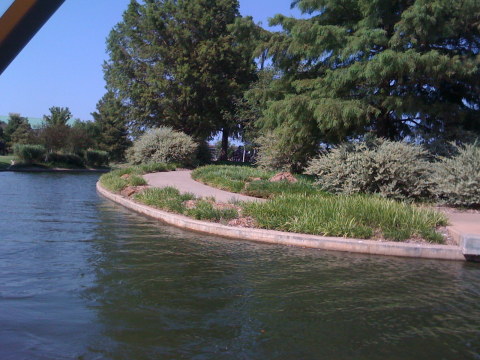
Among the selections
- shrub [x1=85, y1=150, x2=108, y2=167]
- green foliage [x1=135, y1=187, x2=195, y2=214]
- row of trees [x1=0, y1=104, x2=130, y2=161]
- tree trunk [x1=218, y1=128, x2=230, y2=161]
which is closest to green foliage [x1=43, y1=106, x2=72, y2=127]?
row of trees [x1=0, y1=104, x2=130, y2=161]

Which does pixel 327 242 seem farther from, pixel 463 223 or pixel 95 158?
pixel 95 158

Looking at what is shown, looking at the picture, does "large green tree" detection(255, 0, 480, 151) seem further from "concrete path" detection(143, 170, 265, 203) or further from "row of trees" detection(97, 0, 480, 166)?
"concrete path" detection(143, 170, 265, 203)

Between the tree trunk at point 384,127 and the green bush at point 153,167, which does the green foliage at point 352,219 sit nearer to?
the tree trunk at point 384,127

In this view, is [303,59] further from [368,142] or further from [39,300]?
[39,300]

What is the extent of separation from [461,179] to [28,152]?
104 ft

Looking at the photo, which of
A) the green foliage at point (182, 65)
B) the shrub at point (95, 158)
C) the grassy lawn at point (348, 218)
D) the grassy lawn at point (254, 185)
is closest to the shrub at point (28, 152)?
the shrub at point (95, 158)

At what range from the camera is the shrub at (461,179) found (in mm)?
11237

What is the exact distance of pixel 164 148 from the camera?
25.8 m

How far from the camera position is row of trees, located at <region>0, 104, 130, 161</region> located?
3881 cm

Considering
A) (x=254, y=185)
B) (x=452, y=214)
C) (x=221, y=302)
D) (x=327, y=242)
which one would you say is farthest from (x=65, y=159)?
(x=221, y=302)

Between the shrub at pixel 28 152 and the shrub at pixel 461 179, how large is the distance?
1217 inches

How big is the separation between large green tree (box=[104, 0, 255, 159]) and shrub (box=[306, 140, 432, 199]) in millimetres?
21045

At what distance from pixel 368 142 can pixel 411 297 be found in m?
8.75

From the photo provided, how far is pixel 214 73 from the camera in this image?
111 ft
